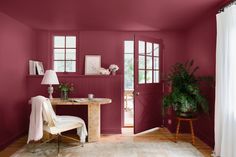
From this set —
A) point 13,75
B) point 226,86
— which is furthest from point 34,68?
point 226,86

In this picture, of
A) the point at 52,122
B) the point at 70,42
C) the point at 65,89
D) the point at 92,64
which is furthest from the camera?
the point at 70,42

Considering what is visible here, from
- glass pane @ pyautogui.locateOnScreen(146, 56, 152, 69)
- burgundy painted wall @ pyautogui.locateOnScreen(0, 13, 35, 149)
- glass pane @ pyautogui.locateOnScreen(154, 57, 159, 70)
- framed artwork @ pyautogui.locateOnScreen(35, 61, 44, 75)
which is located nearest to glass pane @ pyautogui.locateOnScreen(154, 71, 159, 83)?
glass pane @ pyautogui.locateOnScreen(154, 57, 159, 70)

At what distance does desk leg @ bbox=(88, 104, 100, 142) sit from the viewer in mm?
4124

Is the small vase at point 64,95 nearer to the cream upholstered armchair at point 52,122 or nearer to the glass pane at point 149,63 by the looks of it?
the cream upholstered armchair at point 52,122

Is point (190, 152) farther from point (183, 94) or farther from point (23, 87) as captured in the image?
point (23, 87)

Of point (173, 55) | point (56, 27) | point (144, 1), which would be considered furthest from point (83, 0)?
point (173, 55)

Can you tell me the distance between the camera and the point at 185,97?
3.79 m

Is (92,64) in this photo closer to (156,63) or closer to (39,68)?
(39,68)

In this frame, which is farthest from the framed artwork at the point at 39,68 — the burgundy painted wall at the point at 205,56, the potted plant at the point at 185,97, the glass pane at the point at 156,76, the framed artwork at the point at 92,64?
the burgundy painted wall at the point at 205,56

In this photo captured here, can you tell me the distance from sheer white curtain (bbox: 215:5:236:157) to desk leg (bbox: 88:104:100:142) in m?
2.06

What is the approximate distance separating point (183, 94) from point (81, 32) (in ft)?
8.62

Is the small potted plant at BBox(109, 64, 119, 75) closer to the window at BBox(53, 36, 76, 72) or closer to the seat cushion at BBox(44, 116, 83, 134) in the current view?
the window at BBox(53, 36, 76, 72)

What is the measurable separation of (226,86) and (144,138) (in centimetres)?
201

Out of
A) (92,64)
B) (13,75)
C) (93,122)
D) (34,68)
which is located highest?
(92,64)
